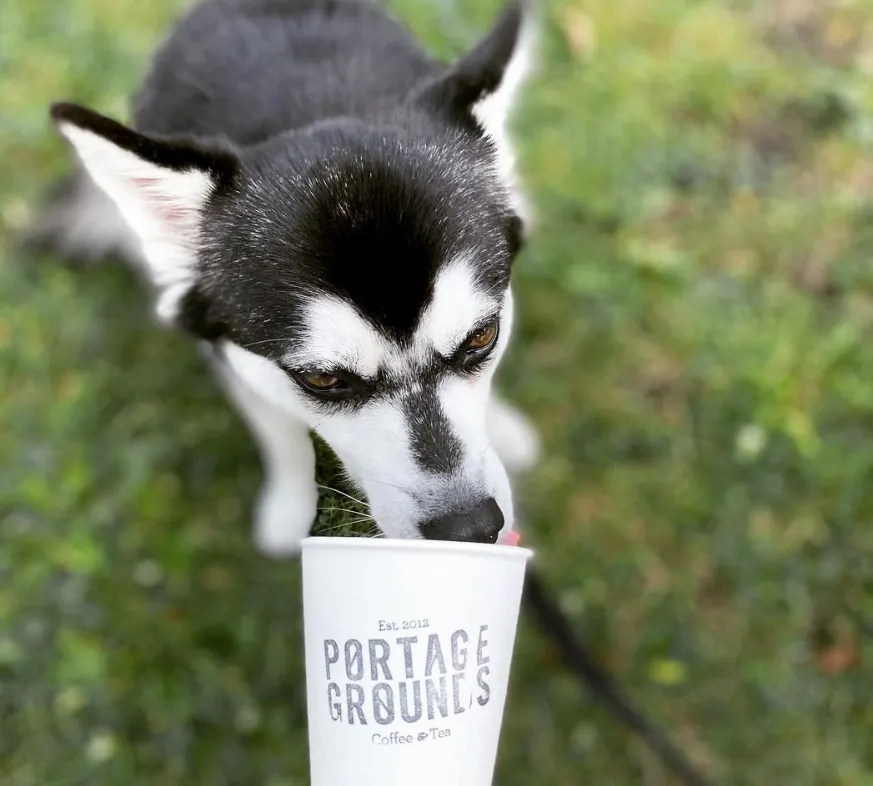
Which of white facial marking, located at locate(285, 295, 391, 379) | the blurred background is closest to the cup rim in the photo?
white facial marking, located at locate(285, 295, 391, 379)

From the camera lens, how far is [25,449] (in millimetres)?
2926

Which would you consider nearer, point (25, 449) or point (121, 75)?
point (25, 449)

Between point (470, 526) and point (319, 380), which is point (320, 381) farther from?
point (470, 526)

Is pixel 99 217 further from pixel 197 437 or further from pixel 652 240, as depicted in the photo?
pixel 652 240

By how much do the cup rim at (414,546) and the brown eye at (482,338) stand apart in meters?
0.52

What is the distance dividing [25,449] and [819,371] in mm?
2898

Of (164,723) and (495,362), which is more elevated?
(495,362)


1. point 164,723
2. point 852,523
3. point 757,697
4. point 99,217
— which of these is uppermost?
point 99,217

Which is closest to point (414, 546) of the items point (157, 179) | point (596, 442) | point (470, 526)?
point (470, 526)

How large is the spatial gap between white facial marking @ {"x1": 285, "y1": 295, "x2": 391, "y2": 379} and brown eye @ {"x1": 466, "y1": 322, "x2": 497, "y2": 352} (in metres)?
0.18

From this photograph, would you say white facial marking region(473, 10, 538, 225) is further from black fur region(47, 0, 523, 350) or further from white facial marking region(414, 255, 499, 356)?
white facial marking region(414, 255, 499, 356)

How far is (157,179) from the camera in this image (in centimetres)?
173

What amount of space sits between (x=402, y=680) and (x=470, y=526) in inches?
15.9

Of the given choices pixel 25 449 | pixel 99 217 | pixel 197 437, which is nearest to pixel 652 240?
pixel 197 437
